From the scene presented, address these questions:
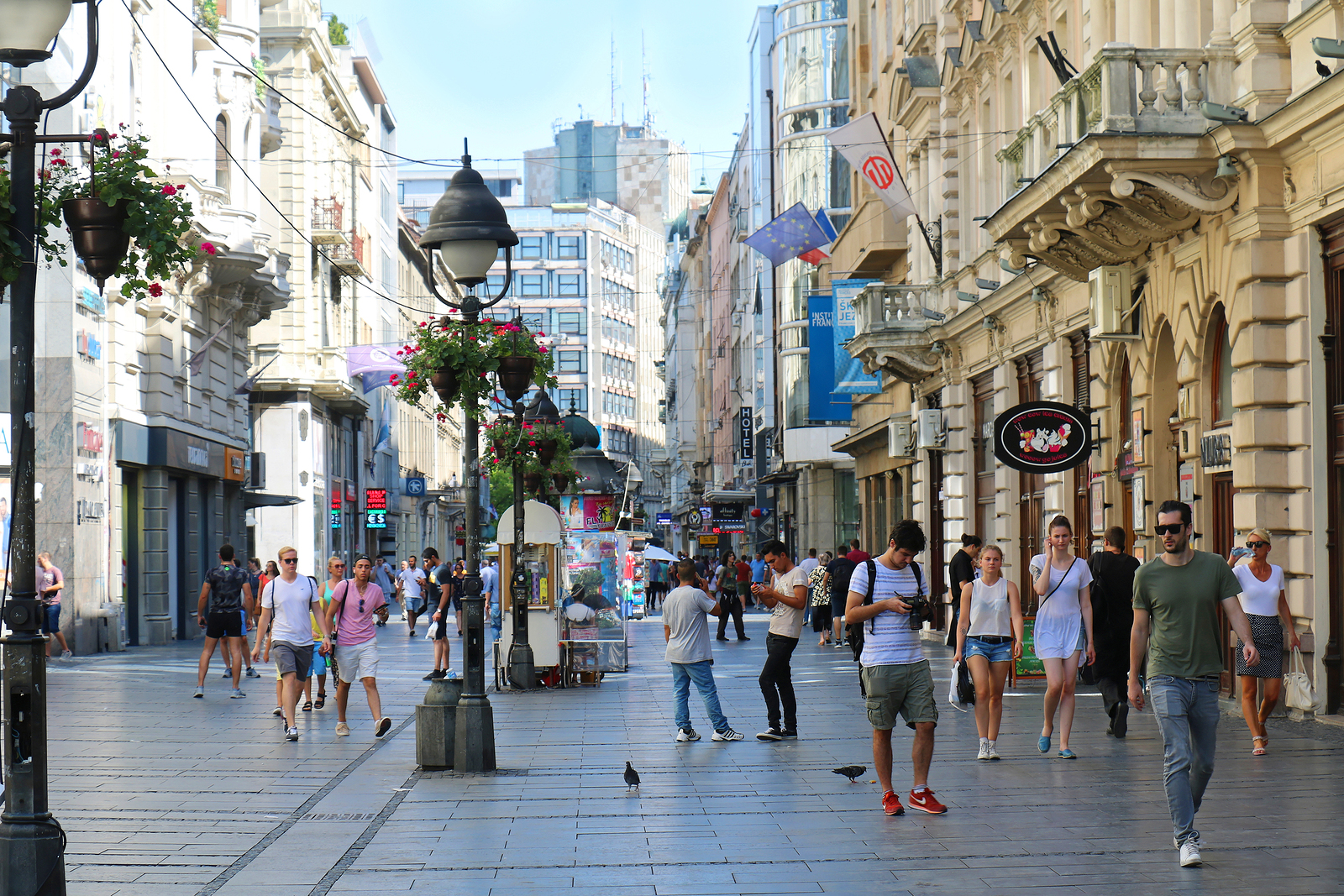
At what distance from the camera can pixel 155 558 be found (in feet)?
107

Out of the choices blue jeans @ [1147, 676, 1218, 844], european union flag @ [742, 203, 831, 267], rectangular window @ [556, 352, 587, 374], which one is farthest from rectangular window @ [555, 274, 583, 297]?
blue jeans @ [1147, 676, 1218, 844]

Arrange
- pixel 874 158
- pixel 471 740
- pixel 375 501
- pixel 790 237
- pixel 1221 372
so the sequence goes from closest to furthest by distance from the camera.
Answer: pixel 471 740
pixel 1221 372
pixel 874 158
pixel 790 237
pixel 375 501

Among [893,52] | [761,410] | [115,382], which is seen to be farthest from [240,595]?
[761,410]

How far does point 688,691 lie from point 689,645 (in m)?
0.48

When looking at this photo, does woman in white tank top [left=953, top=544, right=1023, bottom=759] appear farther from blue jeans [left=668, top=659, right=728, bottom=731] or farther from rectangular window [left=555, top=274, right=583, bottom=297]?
rectangular window [left=555, top=274, right=583, bottom=297]

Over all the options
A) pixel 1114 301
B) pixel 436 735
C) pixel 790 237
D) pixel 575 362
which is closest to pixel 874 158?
pixel 790 237

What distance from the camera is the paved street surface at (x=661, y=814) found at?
816 centimetres

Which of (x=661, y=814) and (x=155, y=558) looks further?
(x=155, y=558)

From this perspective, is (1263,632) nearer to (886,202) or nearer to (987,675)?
(987,675)

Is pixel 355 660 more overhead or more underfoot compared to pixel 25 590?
more underfoot

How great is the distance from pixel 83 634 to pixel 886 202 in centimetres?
1536

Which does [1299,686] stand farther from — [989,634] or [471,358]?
[471,358]

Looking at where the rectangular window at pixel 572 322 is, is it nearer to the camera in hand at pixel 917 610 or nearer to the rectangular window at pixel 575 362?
the rectangular window at pixel 575 362

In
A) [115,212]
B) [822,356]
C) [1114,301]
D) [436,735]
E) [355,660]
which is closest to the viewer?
[115,212]
